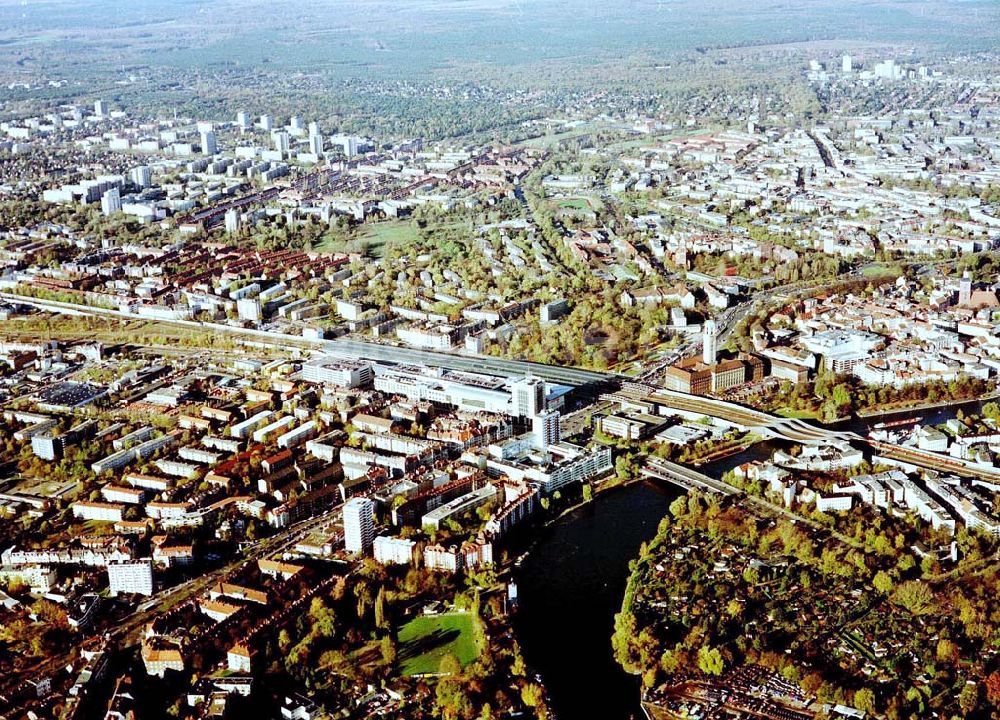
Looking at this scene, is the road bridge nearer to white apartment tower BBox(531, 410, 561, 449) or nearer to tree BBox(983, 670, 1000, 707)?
white apartment tower BBox(531, 410, 561, 449)

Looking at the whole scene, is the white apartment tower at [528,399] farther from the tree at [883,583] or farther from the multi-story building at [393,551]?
the tree at [883,583]

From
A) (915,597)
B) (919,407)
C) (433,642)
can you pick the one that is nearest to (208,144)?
(919,407)

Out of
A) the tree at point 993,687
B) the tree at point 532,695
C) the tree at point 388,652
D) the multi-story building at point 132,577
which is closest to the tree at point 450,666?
the tree at point 388,652

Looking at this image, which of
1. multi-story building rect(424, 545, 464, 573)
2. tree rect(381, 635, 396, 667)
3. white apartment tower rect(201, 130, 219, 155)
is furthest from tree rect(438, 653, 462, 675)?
white apartment tower rect(201, 130, 219, 155)

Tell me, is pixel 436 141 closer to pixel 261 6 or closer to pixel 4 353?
pixel 4 353

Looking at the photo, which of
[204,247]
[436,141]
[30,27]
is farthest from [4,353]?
[30,27]

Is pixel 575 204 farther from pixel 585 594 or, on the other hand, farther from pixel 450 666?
pixel 450 666
